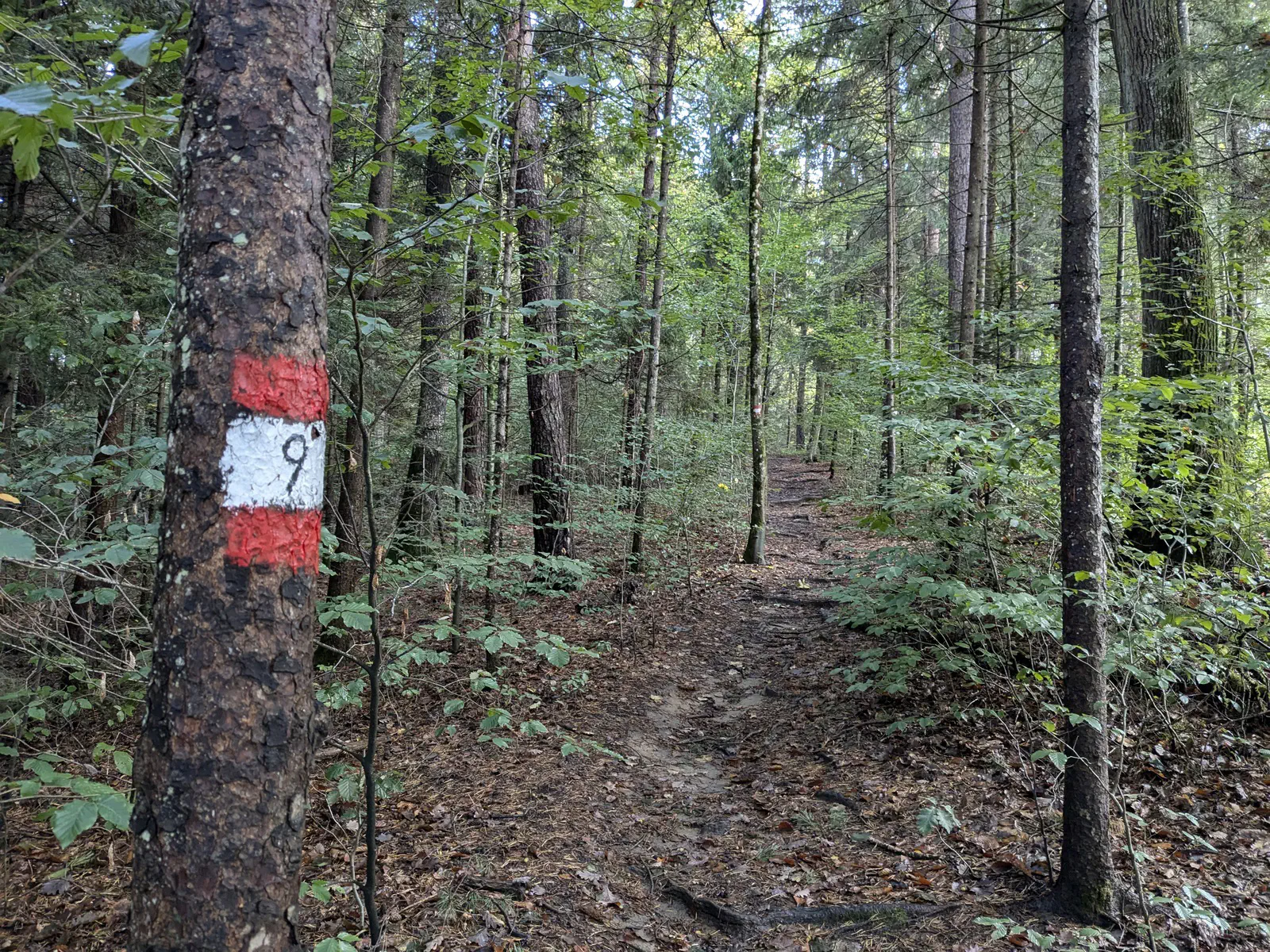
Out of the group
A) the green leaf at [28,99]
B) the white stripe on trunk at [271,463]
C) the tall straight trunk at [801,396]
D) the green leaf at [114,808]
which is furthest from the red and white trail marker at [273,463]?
the tall straight trunk at [801,396]

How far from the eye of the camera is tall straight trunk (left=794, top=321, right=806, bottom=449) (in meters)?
19.9

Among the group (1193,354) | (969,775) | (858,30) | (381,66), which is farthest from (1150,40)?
(381,66)

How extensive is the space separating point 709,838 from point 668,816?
35 cm

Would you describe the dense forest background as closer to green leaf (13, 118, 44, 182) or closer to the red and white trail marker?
green leaf (13, 118, 44, 182)

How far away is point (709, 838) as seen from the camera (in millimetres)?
4285

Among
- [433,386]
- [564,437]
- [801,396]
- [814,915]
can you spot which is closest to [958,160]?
[564,437]

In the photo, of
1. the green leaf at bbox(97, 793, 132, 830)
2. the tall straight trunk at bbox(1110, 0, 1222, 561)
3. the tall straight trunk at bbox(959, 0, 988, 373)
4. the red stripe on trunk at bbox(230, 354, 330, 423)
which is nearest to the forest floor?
the green leaf at bbox(97, 793, 132, 830)

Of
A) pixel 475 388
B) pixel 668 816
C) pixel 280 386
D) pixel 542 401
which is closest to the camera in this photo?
pixel 280 386

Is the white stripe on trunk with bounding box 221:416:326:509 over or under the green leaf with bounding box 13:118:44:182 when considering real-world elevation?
under

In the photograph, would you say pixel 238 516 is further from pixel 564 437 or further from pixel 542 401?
pixel 564 437

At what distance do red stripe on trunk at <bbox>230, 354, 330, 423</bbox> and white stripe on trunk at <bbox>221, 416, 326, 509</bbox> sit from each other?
0.07 feet

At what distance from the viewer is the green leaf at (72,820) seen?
184cm

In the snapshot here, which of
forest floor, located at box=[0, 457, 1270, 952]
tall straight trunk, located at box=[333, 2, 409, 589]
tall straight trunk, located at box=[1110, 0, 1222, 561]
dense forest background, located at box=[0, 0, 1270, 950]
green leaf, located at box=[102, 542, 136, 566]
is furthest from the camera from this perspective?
tall straight trunk, located at box=[333, 2, 409, 589]

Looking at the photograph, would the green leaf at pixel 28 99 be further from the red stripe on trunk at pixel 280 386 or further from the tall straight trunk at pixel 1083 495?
the tall straight trunk at pixel 1083 495
